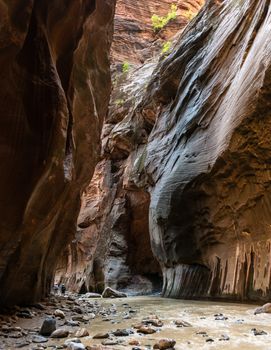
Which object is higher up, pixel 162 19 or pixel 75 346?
pixel 162 19

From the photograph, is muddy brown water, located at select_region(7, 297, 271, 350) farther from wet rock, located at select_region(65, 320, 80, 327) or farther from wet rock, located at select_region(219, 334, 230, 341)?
wet rock, located at select_region(65, 320, 80, 327)

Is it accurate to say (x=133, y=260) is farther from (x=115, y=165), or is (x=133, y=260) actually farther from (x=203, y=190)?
(x=203, y=190)

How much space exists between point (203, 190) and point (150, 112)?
23.2 ft

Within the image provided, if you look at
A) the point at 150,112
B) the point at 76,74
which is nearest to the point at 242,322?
the point at 76,74

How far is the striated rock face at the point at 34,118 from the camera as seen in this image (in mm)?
4828

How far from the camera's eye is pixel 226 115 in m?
9.16

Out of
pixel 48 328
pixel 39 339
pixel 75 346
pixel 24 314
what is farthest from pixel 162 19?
pixel 75 346

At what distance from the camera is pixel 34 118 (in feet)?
17.4

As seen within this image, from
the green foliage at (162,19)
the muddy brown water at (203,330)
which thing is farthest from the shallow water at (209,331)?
the green foliage at (162,19)

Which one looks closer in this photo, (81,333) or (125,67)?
(81,333)

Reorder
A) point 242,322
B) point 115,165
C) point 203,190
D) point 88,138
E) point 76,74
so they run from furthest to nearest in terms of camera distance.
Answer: point 115,165
point 203,190
point 88,138
point 76,74
point 242,322

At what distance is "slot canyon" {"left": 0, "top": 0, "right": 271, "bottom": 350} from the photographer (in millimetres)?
4801

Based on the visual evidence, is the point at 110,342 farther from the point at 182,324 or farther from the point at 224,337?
the point at 182,324

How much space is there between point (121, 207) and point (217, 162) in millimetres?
10300
